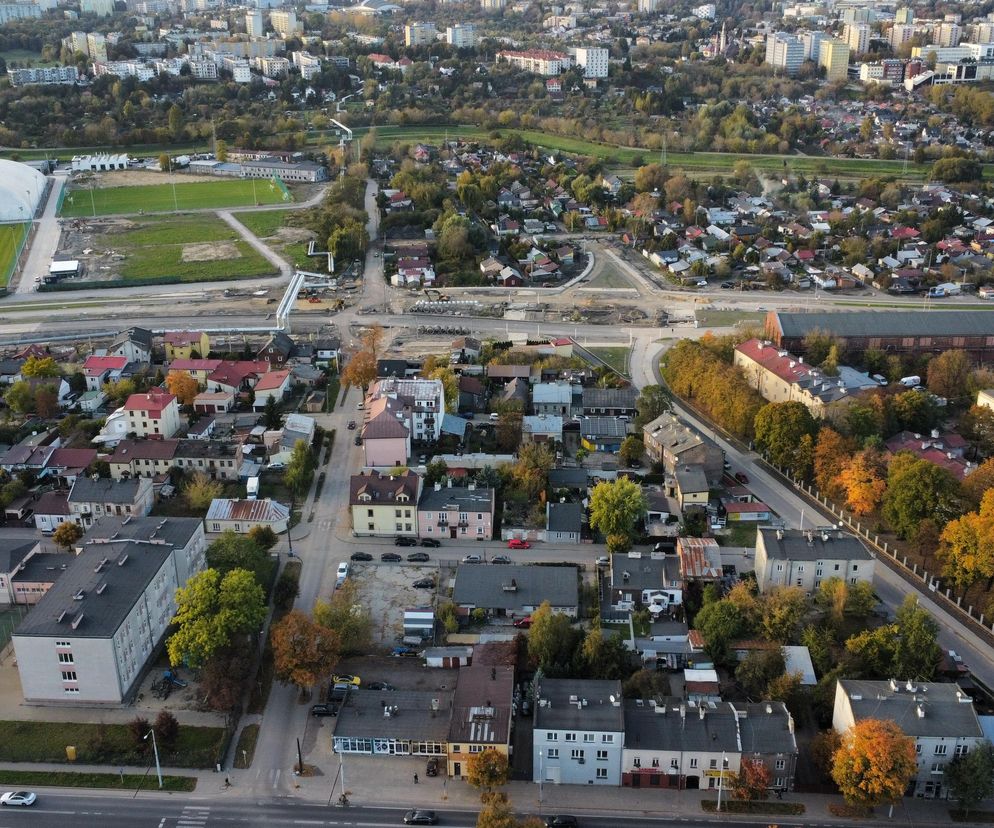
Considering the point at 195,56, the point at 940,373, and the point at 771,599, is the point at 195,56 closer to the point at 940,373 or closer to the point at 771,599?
the point at 940,373

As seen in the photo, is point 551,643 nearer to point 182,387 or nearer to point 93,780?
point 93,780

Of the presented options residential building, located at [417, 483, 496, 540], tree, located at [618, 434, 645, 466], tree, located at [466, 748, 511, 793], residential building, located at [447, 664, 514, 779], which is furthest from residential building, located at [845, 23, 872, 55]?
tree, located at [466, 748, 511, 793]

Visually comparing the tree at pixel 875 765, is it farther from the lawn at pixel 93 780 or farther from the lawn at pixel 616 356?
the lawn at pixel 616 356

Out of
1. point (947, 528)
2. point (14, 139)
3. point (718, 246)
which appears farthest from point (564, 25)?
point (947, 528)

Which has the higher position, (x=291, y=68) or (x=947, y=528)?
(x=291, y=68)

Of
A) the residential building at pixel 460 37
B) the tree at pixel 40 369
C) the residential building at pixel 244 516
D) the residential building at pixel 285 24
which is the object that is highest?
the residential building at pixel 285 24

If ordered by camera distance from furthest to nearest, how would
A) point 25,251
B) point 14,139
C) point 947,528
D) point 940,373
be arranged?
1. point 14,139
2. point 25,251
3. point 940,373
4. point 947,528

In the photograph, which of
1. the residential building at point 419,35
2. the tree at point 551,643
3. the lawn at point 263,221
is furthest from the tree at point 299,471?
the residential building at point 419,35

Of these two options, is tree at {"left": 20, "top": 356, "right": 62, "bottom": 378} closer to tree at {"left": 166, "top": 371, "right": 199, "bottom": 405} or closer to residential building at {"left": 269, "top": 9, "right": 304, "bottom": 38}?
tree at {"left": 166, "top": 371, "right": 199, "bottom": 405}
